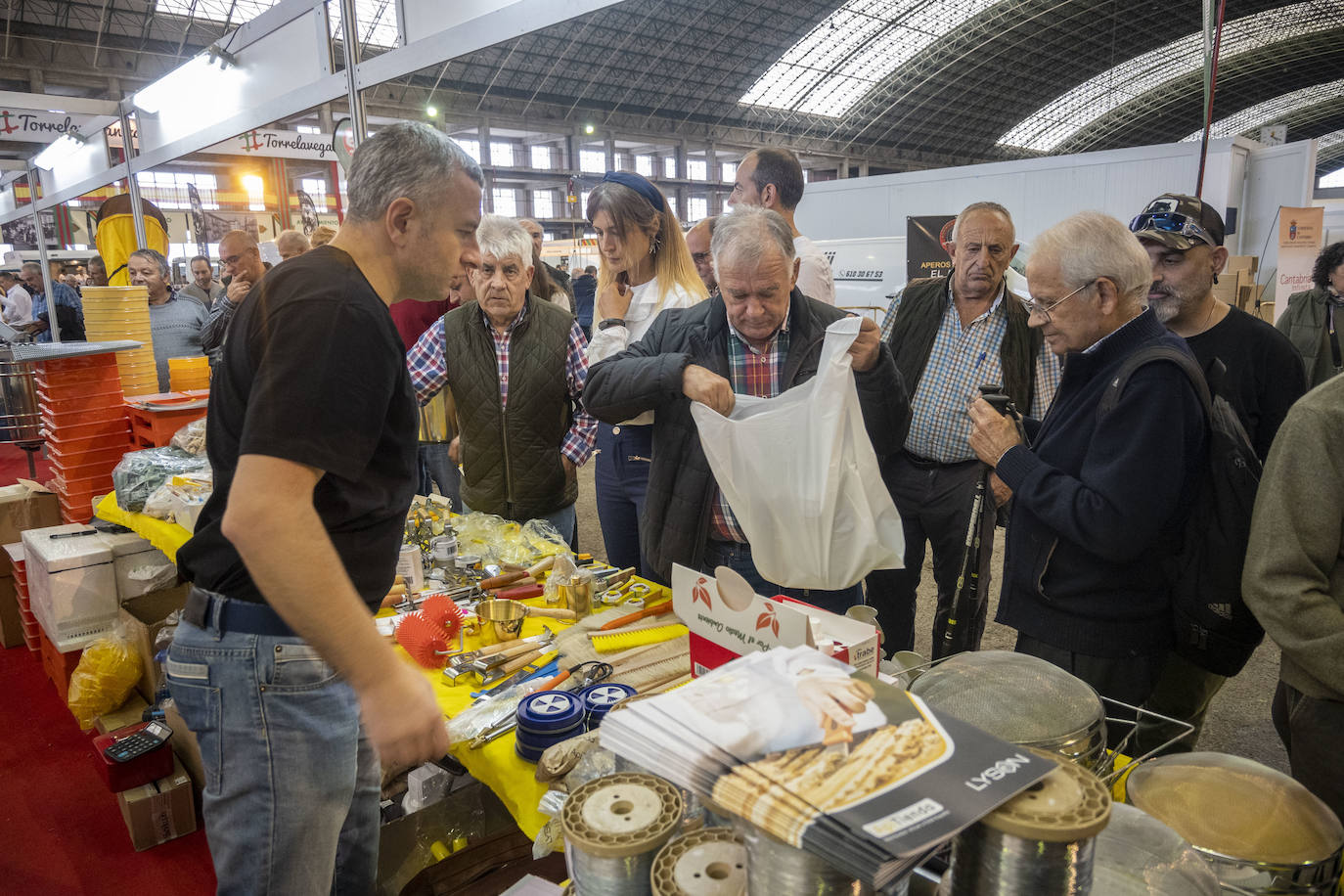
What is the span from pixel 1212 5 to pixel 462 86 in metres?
23.7

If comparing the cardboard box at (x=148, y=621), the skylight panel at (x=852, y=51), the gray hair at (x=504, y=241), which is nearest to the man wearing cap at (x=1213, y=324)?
the gray hair at (x=504, y=241)

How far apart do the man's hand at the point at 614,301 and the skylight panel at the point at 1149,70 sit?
30.1 m

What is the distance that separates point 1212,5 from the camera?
7.40 ft

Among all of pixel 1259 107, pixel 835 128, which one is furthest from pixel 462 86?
pixel 1259 107

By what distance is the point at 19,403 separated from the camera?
13.0 ft

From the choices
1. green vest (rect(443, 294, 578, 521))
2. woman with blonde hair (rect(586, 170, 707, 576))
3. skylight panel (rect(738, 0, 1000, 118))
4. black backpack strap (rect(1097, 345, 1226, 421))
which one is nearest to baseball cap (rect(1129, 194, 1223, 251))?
black backpack strap (rect(1097, 345, 1226, 421))

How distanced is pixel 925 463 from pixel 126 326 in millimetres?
4055

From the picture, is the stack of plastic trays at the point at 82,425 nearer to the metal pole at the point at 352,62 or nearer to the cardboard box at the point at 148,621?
the cardboard box at the point at 148,621

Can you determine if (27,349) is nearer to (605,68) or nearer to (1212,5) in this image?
(1212,5)

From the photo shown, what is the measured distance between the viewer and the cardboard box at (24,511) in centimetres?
388

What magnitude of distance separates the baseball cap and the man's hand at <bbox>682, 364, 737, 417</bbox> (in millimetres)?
1501

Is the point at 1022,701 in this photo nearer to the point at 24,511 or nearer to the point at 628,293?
the point at 628,293

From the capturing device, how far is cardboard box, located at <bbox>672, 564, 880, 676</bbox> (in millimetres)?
1128

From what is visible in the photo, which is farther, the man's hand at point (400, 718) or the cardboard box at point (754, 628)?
the cardboard box at point (754, 628)
